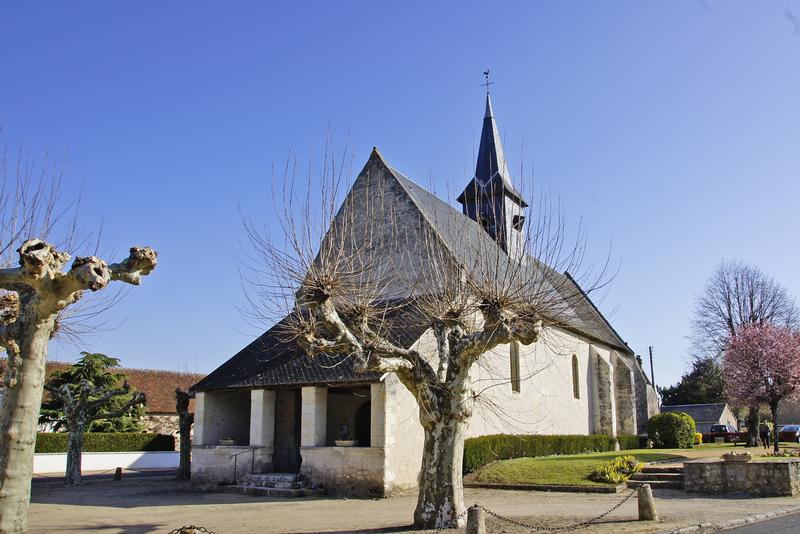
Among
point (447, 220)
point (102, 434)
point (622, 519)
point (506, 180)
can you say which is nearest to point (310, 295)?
point (622, 519)

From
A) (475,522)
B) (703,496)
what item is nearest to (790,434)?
(703,496)

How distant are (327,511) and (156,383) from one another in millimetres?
25537

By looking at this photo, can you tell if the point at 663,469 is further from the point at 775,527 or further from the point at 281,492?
the point at 281,492

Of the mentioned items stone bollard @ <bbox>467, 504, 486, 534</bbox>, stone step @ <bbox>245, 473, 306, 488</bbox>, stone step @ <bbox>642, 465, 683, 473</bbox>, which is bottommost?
stone step @ <bbox>245, 473, 306, 488</bbox>

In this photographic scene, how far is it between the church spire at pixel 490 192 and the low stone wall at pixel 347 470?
12.0 metres

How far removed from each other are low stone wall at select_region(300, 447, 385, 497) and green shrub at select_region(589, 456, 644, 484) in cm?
514

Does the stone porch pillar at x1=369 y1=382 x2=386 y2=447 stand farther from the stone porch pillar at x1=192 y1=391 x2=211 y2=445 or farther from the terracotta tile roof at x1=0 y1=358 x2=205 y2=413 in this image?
the terracotta tile roof at x1=0 y1=358 x2=205 y2=413

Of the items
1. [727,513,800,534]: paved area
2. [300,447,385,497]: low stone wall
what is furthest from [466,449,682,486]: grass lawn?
[727,513,800,534]: paved area

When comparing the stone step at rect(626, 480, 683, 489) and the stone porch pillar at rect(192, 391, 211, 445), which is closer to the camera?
the stone step at rect(626, 480, 683, 489)

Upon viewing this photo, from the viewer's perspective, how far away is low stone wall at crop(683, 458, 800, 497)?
43.8 ft

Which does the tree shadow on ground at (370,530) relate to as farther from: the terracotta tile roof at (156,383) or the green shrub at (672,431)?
the terracotta tile roof at (156,383)

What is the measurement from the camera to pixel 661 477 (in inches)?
616

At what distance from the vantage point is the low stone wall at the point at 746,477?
1334 cm

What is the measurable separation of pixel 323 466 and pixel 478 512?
7.78m
